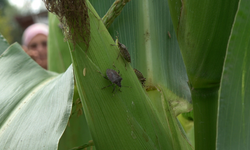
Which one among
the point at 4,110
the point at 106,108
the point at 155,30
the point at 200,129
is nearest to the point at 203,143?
the point at 200,129

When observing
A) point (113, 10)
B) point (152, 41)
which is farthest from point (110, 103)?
point (152, 41)

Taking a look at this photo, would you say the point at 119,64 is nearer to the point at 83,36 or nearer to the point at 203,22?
the point at 83,36

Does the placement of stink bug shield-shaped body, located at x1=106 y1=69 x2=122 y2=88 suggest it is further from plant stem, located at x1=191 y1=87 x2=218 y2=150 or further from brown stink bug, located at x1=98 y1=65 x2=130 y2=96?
plant stem, located at x1=191 y1=87 x2=218 y2=150

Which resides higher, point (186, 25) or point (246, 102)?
point (186, 25)

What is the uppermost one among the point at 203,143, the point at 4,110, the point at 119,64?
the point at 119,64

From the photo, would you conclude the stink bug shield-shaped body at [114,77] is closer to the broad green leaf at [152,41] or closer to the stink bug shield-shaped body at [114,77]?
the stink bug shield-shaped body at [114,77]

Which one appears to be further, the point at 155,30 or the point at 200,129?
the point at 155,30

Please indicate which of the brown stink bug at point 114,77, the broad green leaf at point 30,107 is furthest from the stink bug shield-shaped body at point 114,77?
the broad green leaf at point 30,107
